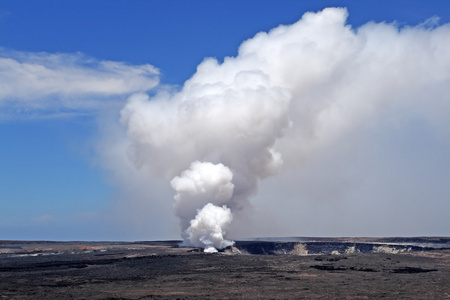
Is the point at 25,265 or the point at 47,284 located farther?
the point at 25,265

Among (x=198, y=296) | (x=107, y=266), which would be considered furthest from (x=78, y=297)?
(x=107, y=266)

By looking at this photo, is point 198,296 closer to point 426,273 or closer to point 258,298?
point 258,298

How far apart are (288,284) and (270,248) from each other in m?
78.4

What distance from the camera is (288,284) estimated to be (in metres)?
54.8

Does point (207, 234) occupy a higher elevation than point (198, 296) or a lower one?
higher

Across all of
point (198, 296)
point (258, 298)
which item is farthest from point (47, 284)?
point (258, 298)

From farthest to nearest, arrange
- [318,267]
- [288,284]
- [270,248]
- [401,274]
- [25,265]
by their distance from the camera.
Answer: [270,248] → [25,265] → [318,267] → [401,274] → [288,284]

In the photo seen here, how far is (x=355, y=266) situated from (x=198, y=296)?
35833mm

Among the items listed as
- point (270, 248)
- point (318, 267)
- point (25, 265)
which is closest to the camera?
point (318, 267)

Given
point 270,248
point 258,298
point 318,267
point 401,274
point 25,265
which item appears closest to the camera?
point 258,298

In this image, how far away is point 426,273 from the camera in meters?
66.4

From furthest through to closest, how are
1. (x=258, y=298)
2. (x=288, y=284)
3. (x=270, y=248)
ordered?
(x=270, y=248)
(x=288, y=284)
(x=258, y=298)

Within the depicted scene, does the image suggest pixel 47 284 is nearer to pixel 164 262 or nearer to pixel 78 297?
pixel 78 297

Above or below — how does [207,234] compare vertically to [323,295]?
above
